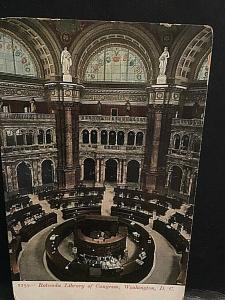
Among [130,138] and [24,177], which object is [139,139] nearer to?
[130,138]

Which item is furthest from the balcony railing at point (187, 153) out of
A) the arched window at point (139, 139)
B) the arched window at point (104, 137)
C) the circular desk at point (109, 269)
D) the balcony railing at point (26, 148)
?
the balcony railing at point (26, 148)

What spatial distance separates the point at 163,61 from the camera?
1.21 meters

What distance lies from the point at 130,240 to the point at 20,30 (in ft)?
2.89

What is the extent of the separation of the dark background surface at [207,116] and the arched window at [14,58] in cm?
9

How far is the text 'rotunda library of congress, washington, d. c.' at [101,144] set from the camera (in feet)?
3.93

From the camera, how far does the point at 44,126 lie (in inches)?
51.9

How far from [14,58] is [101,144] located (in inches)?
16.9

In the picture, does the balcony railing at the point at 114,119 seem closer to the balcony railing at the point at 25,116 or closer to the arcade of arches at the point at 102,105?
the arcade of arches at the point at 102,105

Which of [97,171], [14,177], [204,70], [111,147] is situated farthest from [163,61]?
[14,177]

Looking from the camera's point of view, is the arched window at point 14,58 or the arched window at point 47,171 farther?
the arched window at point 47,171

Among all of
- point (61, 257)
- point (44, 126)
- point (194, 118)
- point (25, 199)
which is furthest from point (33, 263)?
point (194, 118)

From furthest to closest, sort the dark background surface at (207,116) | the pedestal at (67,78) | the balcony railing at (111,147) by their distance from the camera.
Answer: the balcony railing at (111,147) → the pedestal at (67,78) → the dark background surface at (207,116)

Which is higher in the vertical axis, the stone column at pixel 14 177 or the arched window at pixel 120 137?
the arched window at pixel 120 137

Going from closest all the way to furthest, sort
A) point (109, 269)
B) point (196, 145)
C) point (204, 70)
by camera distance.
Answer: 1. point (204, 70)
2. point (196, 145)
3. point (109, 269)
